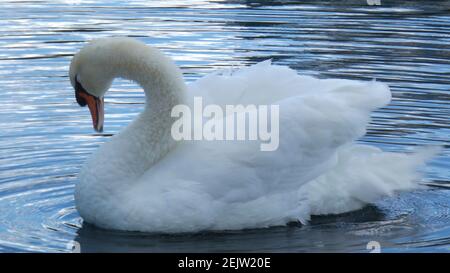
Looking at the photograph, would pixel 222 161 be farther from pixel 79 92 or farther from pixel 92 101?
pixel 79 92

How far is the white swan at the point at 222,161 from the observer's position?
748cm

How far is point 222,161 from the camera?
7.55 m

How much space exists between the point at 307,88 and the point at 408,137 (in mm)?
2239

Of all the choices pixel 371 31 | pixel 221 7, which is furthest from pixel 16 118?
pixel 221 7

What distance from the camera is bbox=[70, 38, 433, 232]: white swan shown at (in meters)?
7.48

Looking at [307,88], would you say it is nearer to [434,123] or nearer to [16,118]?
[434,123]

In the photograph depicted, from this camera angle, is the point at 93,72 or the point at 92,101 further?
the point at 92,101

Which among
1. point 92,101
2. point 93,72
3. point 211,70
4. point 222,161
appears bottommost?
point 222,161

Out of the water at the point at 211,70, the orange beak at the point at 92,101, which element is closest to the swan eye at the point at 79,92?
the orange beak at the point at 92,101

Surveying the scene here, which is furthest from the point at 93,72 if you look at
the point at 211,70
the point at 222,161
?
the point at 211,70

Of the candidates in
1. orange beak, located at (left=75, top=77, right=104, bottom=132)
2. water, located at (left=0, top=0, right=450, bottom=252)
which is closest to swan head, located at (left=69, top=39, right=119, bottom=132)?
orange beak, located at (left=75, top=77, right=104, bottom=132)

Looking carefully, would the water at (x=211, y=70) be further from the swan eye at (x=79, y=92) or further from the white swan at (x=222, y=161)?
the swan eye at (x=79, y=92)

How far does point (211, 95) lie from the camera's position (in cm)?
834

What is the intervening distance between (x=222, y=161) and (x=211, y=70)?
5.70m
